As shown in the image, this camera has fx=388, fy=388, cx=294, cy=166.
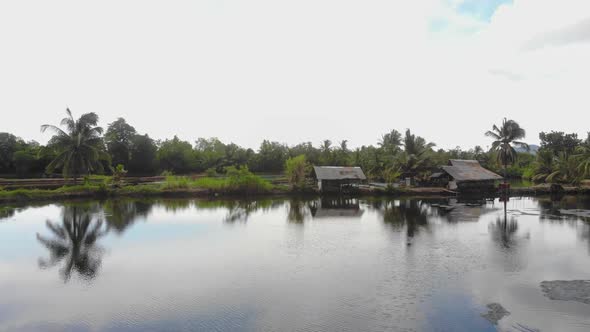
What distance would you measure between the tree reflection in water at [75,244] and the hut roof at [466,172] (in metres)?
24.7

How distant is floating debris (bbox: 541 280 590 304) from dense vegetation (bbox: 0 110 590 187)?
21.1 meters

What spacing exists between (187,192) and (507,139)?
1077 inches

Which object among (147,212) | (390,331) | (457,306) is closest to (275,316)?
(390,331)

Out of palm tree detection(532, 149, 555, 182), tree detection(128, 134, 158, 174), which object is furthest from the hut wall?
tree detection(128, 134, 158, 174)

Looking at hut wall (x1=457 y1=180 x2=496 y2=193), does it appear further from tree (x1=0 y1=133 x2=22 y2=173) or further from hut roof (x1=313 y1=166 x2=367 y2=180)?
tree (x1=0 y1=133 x2=22 y2=173)

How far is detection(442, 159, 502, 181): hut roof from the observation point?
30017 mm

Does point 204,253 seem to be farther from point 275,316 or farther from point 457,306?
point 457,306

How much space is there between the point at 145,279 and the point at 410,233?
9.60 meters

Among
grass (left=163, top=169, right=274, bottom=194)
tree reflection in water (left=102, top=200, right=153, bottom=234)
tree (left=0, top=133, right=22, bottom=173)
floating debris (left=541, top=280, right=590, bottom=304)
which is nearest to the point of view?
floating debris (left=541, top=280, right=590, bottom=304)

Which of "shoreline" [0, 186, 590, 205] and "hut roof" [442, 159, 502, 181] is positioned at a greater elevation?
"hut roof" [442, 159, 502, 181]

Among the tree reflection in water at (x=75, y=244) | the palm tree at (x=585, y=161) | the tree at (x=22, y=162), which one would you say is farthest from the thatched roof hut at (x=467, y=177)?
the tree at (x=22, y=162)

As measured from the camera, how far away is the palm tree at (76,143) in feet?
84.1

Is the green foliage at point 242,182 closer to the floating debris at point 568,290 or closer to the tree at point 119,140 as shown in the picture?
the tree at point 119,140

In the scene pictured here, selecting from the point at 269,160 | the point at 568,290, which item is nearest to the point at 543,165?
the point at 269,160
